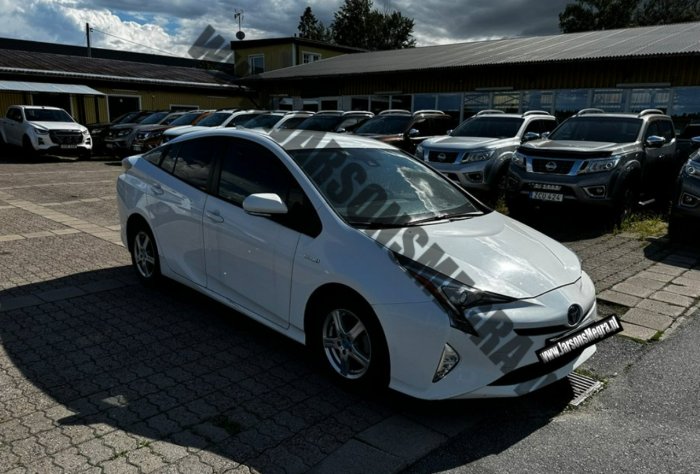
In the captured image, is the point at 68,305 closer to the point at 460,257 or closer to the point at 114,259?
the point at 114,259

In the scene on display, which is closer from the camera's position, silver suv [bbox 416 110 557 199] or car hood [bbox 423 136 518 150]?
silver suv [bbox 416 110 557 199]

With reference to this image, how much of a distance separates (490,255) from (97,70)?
2870 centimetres

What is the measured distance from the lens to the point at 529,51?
827 inches

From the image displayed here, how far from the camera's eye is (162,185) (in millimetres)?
5039

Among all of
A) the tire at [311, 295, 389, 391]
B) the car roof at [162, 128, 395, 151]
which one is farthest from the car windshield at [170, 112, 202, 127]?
the tire at [311, 295, 389, 391]

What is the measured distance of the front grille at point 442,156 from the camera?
33.5 feet

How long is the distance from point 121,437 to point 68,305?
7.96 feet

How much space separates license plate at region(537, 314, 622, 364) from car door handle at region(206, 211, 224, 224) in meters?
2.54

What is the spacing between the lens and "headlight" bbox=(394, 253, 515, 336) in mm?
3000

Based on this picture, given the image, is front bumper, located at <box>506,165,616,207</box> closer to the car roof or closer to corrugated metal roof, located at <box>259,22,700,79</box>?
the car roof

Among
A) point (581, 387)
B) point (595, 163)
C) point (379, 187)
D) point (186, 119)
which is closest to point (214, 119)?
point (186, 119)

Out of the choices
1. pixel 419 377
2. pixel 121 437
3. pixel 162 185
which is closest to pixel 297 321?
pixel 419 377

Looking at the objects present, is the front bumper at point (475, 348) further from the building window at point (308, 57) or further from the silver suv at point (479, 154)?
the building window at point (308, 57)

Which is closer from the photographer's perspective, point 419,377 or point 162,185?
point 419,377
